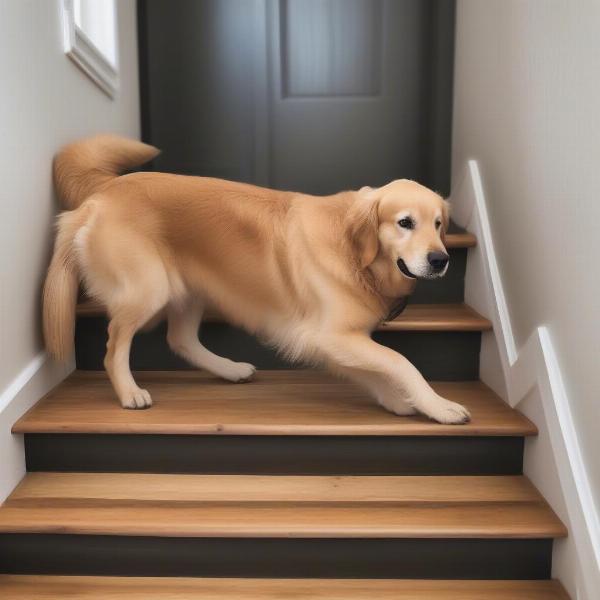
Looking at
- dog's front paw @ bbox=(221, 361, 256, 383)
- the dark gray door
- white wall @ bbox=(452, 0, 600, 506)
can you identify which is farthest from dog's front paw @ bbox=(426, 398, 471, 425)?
the dark gray door

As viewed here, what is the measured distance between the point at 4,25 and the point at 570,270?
1.40 metres

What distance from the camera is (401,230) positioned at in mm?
1588

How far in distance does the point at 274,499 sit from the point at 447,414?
1.52 feet

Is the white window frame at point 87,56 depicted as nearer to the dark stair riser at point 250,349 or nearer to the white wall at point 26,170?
the white wall at point 26,170

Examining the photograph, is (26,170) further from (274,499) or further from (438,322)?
(438,322)

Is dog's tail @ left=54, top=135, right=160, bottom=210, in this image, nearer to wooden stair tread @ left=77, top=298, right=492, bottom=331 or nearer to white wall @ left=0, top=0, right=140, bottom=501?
white wall @ left=0, top=0, right=140, bottom=501

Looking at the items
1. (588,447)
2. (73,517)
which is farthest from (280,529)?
(588,447)

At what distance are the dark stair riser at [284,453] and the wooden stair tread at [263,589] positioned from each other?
28 centimetres

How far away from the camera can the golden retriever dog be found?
1.66 metres

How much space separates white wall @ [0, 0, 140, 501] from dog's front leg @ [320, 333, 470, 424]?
0.75m

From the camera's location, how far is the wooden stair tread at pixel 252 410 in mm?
1602

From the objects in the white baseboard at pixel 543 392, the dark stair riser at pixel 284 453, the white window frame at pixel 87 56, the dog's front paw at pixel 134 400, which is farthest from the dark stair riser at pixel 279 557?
the white window frame at pixel 87 56

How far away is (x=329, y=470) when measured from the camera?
5.38ft

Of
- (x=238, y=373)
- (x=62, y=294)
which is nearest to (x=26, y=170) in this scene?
(x=62, y=294)
